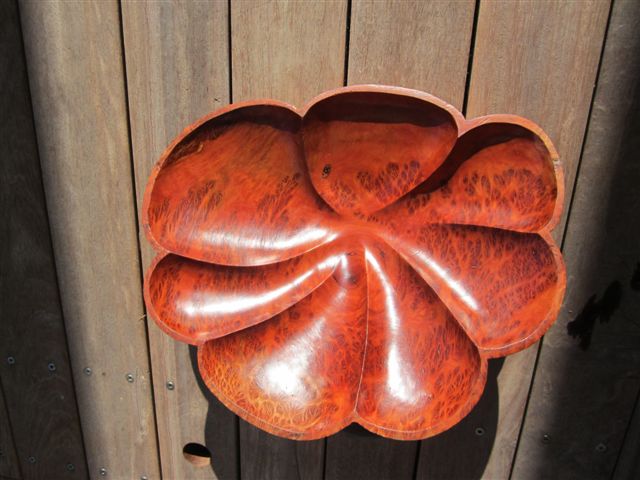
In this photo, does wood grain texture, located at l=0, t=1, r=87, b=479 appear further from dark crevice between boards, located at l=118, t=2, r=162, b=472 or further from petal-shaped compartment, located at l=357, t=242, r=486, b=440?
petal-shaped compartment, located at l=357, t=242, r=486, b=440

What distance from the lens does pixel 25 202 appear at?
1012 mm

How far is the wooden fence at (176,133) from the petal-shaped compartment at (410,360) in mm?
193

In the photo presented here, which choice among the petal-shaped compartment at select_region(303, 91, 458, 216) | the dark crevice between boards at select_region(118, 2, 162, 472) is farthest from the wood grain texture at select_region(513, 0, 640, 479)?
the dark crevice between boards at select_region(118, 2, 162, 472)

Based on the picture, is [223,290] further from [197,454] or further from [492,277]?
[197,454]

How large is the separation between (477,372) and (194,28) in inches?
28.2

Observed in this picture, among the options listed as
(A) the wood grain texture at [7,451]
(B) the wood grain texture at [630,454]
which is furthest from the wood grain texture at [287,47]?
(A) the wood grain texture at [7,451]

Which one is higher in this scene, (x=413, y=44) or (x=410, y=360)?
(x=413, y=44)

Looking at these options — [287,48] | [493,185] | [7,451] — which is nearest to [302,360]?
[493,185]

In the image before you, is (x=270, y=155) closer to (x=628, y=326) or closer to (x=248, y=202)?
(x=248, y=202)

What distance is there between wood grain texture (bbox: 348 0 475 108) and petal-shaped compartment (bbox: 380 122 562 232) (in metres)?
0.12

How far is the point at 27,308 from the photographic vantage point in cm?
110

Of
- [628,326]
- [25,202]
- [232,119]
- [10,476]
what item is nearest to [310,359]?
[232,119]

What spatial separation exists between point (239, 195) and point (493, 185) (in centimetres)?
41

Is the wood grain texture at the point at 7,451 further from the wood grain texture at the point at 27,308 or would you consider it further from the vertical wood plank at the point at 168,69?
the vertical wood plank at the point at 168,69
